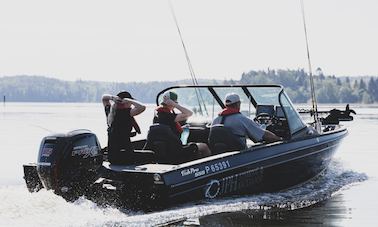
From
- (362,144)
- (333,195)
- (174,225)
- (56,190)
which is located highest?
(56,190)

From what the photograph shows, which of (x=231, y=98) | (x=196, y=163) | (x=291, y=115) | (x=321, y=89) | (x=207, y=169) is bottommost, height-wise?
(x=321, y=89)

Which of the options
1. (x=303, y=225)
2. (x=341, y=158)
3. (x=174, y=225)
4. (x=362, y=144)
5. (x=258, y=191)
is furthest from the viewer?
(x=362, y=144)

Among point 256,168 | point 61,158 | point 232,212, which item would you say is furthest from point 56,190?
point 256,168

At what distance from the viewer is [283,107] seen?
370 inches

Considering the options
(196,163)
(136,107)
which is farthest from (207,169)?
(136,107)

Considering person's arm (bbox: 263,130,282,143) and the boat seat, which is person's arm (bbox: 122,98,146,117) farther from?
person's arm (bbox: 263,130,282,143)

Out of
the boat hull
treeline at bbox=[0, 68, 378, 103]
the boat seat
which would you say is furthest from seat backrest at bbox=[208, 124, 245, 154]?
treeline at bbox=[0, 68, 378, 103]

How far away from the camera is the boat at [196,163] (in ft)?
22.9

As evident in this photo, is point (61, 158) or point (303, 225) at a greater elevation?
point (61, 158)

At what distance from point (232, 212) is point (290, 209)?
105cm

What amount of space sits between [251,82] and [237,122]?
11221 centimetres

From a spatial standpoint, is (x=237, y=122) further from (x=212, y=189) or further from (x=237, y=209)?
(x=237, y=209)

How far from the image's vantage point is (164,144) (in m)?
7.93

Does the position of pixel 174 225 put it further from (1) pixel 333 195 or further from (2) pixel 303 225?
(1) pixel 333 195
